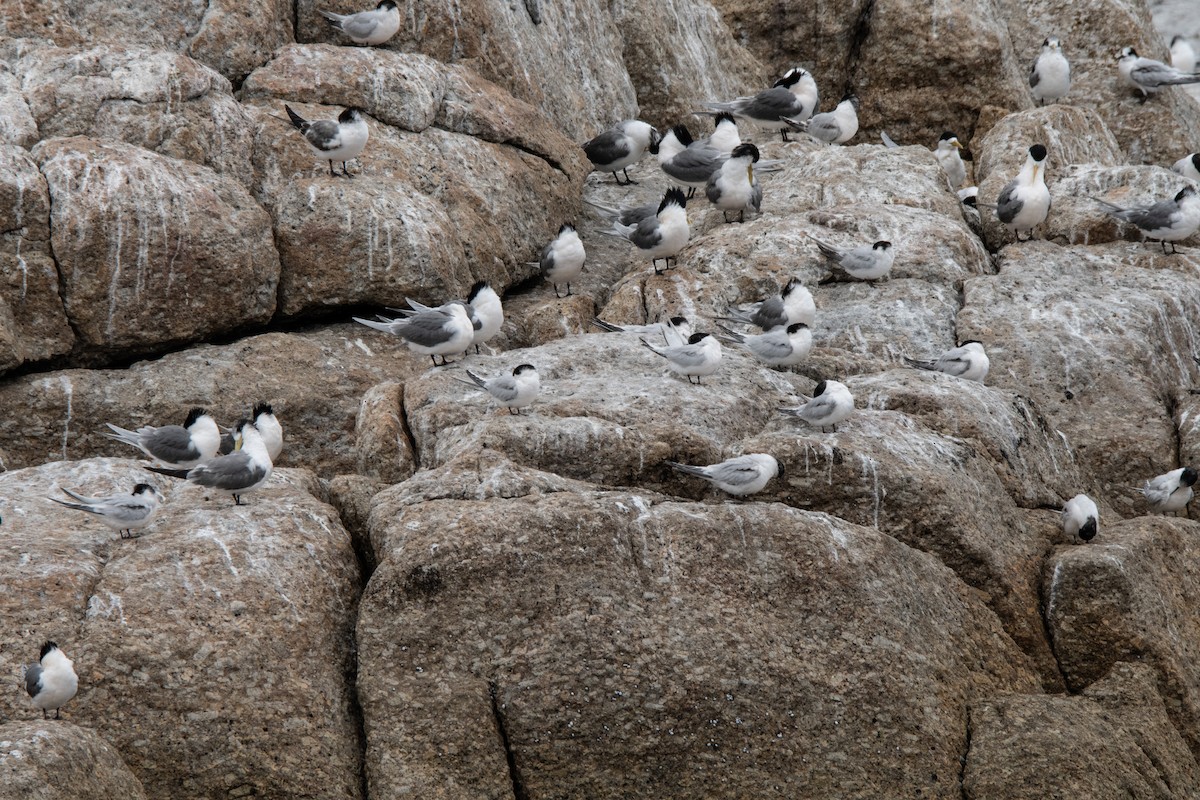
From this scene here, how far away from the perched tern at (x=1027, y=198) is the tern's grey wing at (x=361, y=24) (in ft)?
25.3

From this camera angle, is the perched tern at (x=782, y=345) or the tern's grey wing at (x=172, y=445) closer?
the tern's grey wing at (x=172, y=445)

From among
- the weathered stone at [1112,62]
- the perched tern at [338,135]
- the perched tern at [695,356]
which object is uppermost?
the perched tern at [338,135]

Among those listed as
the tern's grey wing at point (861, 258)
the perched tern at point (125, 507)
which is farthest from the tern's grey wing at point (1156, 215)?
the perched tern at point (125, 507)

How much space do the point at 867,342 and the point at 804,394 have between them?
2129 millimetres

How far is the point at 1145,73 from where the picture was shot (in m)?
23.3

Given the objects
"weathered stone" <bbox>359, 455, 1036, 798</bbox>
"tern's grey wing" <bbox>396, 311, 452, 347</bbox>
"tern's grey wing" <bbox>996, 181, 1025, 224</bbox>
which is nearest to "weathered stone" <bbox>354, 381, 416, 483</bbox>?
"tern's grey wing" <bbox>396, 311, 452, 347</bbox>

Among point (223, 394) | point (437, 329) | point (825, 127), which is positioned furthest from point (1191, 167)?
point (223, 394)

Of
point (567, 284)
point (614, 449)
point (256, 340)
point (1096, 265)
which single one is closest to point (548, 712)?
point (614, 449)

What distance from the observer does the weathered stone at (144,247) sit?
14281mm

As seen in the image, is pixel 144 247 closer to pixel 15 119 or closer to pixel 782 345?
pixel 15 119

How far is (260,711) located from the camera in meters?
9.63

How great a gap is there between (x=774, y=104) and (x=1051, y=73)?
507cm

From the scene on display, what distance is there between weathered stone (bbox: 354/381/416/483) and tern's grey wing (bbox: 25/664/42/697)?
4.03 meters

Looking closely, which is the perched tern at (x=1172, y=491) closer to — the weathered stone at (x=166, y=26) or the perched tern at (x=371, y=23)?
the perched tern at (x=371, y=23)
